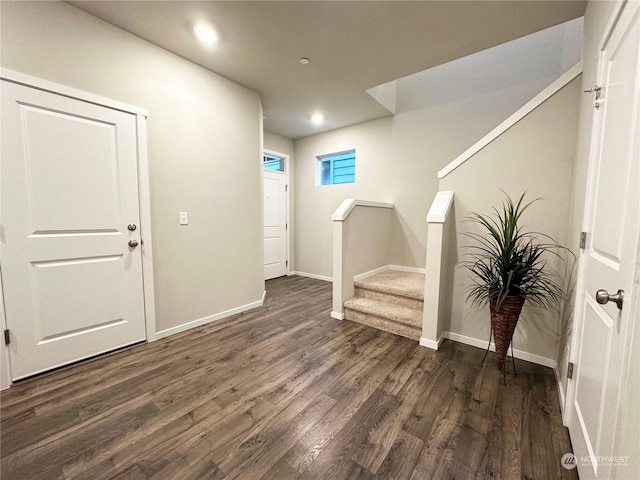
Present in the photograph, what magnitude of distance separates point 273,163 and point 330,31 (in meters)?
2.94

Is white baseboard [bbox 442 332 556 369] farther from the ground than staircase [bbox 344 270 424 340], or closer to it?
closer to it

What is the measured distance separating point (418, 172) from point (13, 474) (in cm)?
424

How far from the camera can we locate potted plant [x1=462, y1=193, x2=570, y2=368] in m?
1.84

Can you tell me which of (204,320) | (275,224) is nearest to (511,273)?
(204,320)

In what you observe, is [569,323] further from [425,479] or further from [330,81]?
[330,81]

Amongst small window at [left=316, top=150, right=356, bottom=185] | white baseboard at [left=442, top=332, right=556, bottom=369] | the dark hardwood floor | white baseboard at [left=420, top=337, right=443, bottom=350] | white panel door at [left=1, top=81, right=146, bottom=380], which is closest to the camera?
the dark hardwood floor

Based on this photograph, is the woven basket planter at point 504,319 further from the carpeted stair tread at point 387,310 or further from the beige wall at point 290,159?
the beige wall at point 290,159

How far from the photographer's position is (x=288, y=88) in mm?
3031

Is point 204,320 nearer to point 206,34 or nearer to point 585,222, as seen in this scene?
point 206,34

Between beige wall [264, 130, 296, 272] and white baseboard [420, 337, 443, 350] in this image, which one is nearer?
white baseboard [420, 337, 443, 350]

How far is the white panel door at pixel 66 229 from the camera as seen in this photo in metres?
1.71

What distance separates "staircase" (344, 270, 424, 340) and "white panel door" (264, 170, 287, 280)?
2074 mm

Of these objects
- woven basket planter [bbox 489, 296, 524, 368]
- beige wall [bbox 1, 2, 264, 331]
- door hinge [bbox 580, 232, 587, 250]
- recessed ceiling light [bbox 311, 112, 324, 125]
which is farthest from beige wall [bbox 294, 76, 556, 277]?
→ door hinge [bbox 580, 232, 587, 250]

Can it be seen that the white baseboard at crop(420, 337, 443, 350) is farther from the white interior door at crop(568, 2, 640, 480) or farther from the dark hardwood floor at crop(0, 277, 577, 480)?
the white interior door at crop(568, 2, 640, 480)
